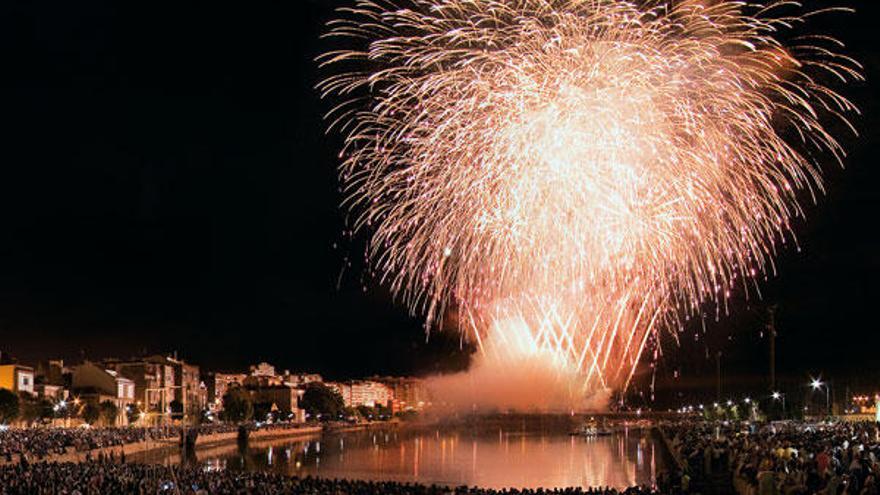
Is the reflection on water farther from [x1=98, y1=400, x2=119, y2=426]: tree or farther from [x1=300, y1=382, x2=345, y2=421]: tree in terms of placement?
[x1=300, y1=382, x2=345, y2=421]: tree

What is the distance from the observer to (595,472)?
4503 cm

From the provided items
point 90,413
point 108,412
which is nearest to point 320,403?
point 108,412

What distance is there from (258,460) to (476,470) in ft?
54.2

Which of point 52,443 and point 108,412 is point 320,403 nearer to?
point 108,412

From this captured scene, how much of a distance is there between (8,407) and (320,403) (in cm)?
8114

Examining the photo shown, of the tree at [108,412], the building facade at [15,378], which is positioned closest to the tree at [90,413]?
the tree at [108,412]

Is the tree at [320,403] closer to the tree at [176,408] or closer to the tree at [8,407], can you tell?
the tree at [176,408]

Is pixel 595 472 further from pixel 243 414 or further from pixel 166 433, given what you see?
pixel 243 414

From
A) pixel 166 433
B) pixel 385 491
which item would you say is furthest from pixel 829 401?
pixel 385 491

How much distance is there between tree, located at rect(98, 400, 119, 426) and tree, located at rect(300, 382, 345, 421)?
65.0 meters

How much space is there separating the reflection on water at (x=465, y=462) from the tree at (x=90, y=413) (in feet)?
39.6

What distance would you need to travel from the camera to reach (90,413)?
72625 mm

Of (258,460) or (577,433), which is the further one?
(577,433)

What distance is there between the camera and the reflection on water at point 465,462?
138ft
